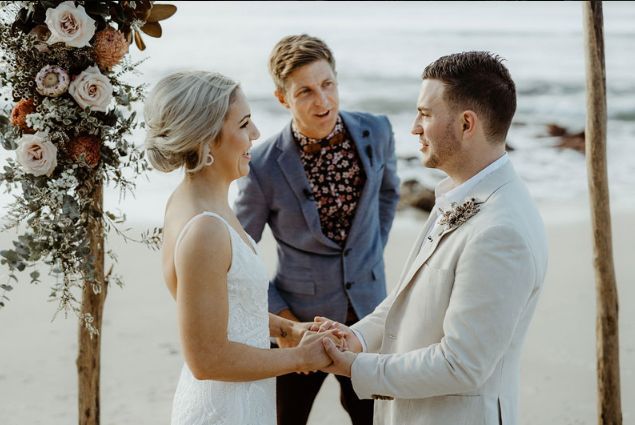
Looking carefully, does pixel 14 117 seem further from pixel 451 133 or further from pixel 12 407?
pixel 12 407

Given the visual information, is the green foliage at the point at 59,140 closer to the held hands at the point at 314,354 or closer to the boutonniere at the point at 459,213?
the held hands at the point at 314,354

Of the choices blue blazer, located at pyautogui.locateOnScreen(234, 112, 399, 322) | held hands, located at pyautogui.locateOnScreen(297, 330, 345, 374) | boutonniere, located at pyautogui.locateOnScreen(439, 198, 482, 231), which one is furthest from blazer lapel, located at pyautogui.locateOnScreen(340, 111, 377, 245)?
boutonniere, located at pyautogui.locateOnScreen(439, 198, 482, 231)

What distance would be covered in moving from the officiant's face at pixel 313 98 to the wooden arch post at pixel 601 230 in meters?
1.27

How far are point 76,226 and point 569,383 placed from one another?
3.79m

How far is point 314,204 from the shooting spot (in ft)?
12.0

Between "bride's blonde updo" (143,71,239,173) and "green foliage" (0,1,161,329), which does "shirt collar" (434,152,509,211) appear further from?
"green foliage" (0,1,161,329)

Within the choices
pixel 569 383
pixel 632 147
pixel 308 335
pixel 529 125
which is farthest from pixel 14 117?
pixel 529 125

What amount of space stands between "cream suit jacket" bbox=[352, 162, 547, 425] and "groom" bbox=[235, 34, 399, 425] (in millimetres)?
1029

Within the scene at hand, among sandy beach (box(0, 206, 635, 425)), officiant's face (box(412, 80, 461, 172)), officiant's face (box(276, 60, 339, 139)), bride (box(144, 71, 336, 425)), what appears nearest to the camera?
bride (box(144, 71, 336, 425))

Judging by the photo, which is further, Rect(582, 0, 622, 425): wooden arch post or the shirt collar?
Rect(582, 0, 622, 425): wooden arch post

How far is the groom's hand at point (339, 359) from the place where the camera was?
8.83ft

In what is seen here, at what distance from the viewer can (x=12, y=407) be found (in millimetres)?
5340

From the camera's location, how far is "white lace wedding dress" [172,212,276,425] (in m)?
2.54

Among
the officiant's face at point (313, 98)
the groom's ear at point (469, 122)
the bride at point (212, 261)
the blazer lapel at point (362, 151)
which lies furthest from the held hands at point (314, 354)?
the officiant's face at point (313, 98)
